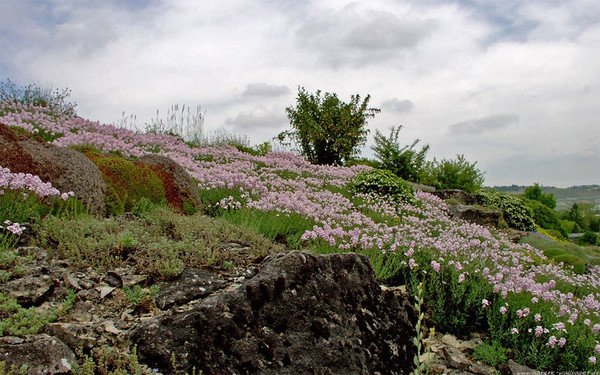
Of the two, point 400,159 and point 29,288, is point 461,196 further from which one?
point 29,288

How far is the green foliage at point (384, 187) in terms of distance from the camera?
1141 centimetres

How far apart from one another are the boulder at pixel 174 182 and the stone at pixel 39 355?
13.3ft

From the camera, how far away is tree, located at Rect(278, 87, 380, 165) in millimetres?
20719

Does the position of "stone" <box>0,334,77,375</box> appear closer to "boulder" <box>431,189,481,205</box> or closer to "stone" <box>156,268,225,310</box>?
"stone" <box>156,268,225,310</box>

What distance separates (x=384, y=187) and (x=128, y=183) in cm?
757

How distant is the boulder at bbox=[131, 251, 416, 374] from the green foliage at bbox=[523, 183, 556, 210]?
22197 mm

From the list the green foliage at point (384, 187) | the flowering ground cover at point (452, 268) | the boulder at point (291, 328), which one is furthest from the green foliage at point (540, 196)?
the boulder at point (291, 328)

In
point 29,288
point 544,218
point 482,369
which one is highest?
point 544,218

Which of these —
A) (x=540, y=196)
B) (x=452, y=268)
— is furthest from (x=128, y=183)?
(x=540, y=196)

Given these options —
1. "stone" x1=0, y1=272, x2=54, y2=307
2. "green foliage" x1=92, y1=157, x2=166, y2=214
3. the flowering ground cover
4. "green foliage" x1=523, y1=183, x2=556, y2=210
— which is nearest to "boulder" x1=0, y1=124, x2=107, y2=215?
"green foliage" x1=92, y1=157, x2=166, y2=214

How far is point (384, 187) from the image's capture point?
11.5 m

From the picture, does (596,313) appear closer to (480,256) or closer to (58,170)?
(480,256)

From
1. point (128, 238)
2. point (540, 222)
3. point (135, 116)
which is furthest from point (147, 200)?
point (540, 222)

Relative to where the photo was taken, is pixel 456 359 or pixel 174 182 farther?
pixel 174 182
